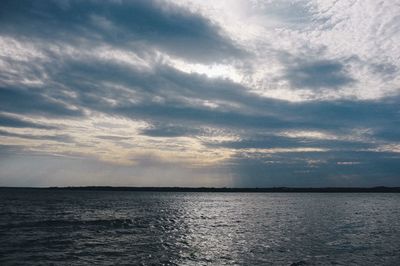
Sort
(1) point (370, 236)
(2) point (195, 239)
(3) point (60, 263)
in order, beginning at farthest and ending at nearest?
(1) point (370, 236) → (2) point (195, 239) → (3) point (60, 263)

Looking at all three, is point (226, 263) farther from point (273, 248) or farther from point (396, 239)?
point (396, 239)

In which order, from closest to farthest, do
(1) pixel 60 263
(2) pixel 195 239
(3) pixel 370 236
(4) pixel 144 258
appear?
(1) pixel 60 263, (4) pixel 144 258, (2) pixel 195 239, (3) pixel 370 236

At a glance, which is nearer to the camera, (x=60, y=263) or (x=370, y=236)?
(x=60, y=263)

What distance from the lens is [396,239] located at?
143 feet

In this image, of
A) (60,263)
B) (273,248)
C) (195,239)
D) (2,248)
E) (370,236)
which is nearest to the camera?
(60,263)

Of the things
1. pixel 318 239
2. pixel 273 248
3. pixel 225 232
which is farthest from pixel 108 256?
pixel 318 239

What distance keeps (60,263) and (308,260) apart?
21347 millimetres

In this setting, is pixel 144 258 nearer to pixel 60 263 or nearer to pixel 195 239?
pixel 60 263

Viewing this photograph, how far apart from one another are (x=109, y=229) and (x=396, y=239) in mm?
39207

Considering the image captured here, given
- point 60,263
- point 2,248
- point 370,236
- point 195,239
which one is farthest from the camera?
point 370,236

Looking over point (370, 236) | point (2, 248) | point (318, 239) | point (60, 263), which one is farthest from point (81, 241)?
point (370, 236)

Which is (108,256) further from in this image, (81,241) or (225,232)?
(225,232)

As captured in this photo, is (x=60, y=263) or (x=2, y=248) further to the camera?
(x=2, y=248)

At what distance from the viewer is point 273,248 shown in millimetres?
35875
